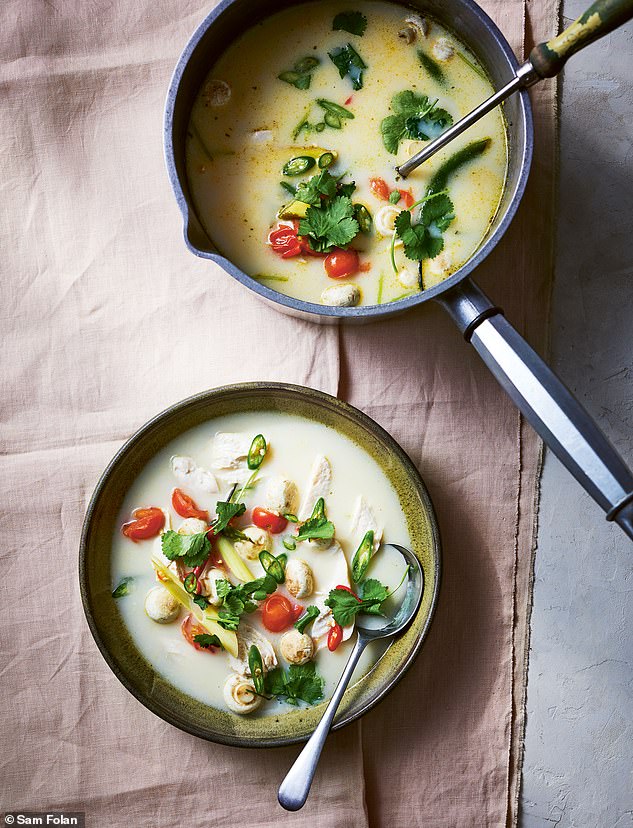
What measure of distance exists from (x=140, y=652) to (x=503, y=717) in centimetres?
70

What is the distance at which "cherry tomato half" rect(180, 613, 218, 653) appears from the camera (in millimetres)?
1473

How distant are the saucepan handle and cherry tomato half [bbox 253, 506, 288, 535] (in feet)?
1.59

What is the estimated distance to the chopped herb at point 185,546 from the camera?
1433mm

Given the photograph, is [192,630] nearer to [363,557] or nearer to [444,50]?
[363,557]

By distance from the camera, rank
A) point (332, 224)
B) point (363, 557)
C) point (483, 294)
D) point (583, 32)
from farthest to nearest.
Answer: point (363, 557) < point (332, 224) < point (483, 294) < point (583, 32)

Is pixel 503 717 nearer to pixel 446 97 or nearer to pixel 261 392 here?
pixel 261 392

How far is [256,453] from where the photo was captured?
1.48 m

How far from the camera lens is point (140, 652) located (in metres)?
1.49

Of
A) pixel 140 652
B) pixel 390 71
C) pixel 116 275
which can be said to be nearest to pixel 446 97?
pixel 390 71

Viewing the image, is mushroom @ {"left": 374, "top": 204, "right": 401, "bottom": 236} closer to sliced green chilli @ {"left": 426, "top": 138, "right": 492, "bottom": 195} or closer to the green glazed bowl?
sliced green chilli @ {"left": 426, "top": 138, "right": 492, "bottom": 195}

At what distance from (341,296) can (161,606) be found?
2.06ft

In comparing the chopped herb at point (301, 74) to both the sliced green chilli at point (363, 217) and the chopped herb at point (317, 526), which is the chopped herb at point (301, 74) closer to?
the sliced green chilli at point (363, 217)

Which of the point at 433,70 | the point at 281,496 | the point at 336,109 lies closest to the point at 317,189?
the point at 336,109

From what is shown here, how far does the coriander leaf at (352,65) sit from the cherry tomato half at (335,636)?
954 mm
